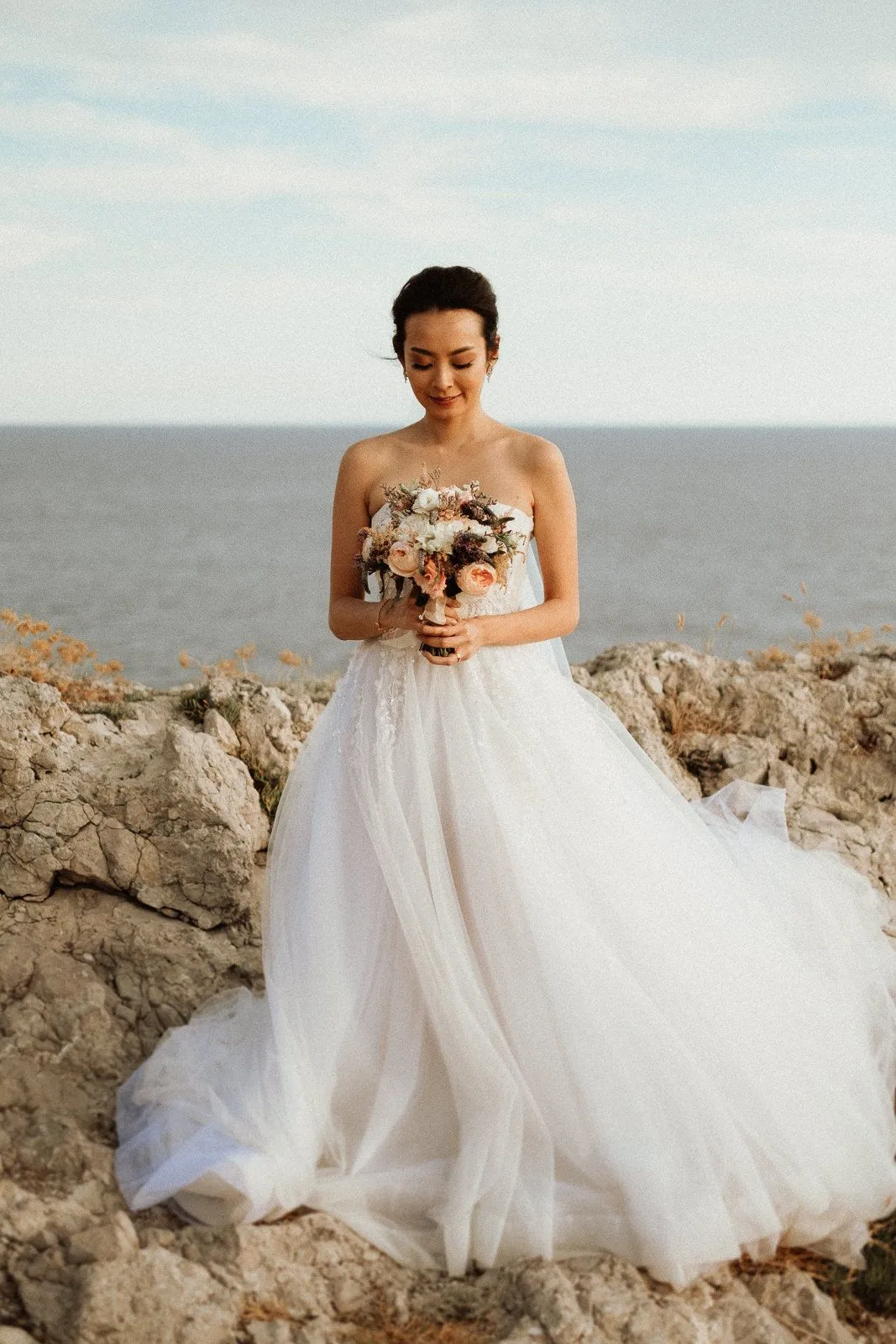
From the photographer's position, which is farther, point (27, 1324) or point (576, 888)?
point (576, 888)

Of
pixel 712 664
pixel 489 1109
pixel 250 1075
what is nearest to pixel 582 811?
pixel 489 1109

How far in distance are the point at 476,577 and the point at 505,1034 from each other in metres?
1.45

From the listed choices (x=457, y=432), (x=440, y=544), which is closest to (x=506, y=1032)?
(x=440, y=544)

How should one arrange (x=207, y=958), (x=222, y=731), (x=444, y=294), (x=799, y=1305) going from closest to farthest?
(x=799, y=1305) → (x=444, y=294) → (x=207, y=958) → (x=222, y=731)

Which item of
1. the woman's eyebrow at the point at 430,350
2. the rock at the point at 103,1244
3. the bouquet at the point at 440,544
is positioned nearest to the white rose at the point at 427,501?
the bouquet at the point at 440,544

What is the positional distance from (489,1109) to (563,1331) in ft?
2.35

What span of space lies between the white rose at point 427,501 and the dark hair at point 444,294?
739 mm

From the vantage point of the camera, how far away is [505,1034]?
168 inches

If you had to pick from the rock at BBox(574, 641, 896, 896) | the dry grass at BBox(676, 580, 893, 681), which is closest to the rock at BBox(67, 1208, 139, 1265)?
the rock at BBox(574, 641, 896, 896)

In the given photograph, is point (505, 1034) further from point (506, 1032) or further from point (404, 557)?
point (404, 557)

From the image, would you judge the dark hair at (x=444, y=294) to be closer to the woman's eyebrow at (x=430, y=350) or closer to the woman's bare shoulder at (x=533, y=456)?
the woman's eyebrow at (x=430, y=350)

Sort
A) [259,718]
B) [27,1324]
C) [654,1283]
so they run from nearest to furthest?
1. [27,1324]
2. [654,1283]
3. [259,718]

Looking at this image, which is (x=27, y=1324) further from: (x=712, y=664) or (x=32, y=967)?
(x=712, y=664)

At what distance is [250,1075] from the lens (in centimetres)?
413
